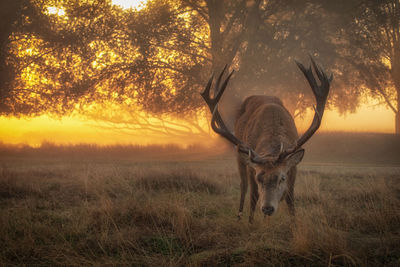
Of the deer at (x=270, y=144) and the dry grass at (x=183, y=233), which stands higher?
the deer at (x=270, y=144)

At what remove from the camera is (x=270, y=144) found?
18.3 ft

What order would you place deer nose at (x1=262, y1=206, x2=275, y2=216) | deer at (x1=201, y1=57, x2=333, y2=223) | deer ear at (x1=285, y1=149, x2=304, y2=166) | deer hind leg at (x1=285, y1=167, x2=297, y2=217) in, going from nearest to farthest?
deer nose at (x1=262, y1=206, x2=275, y2=216), deer at (x1=201, y1=57, x2=333, y2=223), deer ear at (x1=285, y1=149, x2=304, y2=166), deer hind leg at (x1=285, y1=167, x2=297, y2=217)

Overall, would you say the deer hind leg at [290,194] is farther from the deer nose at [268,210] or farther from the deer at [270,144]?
the deer nose at [268,210]

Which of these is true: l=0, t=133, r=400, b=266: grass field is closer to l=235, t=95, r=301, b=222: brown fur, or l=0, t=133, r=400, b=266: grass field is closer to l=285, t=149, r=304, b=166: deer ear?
l=235, t=95, r=301, b=222: brown fur

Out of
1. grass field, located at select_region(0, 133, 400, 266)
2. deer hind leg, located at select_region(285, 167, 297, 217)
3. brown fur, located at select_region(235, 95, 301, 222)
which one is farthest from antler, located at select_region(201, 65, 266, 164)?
grass field, located at select_region(0, 133, 400, 266)

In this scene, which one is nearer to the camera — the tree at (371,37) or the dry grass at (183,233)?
the dry grass at (183,233)

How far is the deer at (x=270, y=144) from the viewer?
4.73 m

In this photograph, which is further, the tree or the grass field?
the tree

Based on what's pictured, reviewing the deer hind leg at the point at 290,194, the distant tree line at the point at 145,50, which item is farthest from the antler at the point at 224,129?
the distant tree line at the point at 145,50

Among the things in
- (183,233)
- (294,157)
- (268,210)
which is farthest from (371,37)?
(183,233)

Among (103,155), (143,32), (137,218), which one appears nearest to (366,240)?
(137,218)

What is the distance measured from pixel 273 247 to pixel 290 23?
64.8 feet

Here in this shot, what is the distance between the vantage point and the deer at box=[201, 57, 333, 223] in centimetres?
473

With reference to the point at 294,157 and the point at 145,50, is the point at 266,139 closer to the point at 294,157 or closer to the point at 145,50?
the point at 294,157
